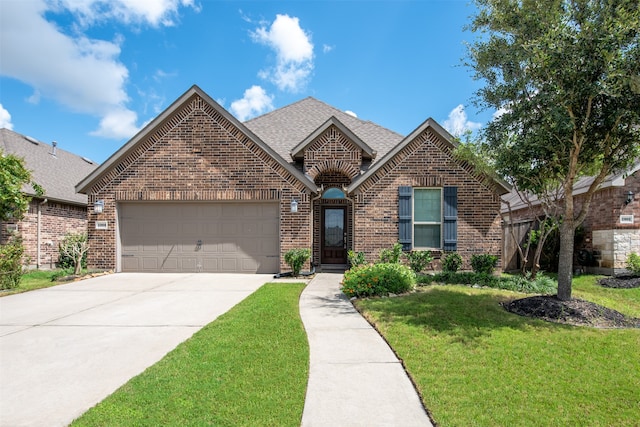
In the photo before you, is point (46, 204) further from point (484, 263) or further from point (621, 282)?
point (621, 282)

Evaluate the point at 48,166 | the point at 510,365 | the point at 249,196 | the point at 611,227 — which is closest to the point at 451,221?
the point at 611,227

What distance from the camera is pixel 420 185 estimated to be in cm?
1091

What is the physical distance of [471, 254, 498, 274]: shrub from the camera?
10164mm

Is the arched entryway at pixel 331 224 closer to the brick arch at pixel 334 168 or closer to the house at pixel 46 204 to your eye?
the brick arch at pixel 334 168

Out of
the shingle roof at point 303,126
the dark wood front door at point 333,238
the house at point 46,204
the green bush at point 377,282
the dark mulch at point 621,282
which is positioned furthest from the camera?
the shingle roof at point 303,126

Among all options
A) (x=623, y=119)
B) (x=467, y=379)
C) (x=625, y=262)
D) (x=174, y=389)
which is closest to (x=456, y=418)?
(x=467, y=379)

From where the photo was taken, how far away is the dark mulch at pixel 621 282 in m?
9.17

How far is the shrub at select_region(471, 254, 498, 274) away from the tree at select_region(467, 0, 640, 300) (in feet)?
12.1

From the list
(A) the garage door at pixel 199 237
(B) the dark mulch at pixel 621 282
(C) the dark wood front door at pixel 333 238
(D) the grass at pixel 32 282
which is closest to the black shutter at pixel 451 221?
(C) the dark wood front door at pixel 333 238

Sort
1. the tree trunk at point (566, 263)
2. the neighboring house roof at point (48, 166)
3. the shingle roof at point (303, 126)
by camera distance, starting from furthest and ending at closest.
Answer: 1. the neighboring house roof at point (48, 166)
2. the shingle roof at point (303, 126)
3. the tree trunk at point (566, 263)

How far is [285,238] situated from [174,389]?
7869mm

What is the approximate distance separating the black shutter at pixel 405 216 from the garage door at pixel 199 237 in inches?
162

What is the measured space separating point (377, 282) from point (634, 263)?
849 cm

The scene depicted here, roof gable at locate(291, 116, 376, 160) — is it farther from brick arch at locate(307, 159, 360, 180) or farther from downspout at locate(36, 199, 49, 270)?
downspout at locate(36, 199, 49, 270)
